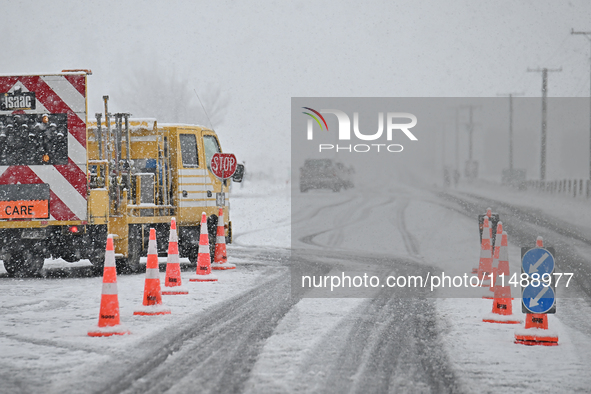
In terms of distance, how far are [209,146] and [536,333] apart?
9.12m

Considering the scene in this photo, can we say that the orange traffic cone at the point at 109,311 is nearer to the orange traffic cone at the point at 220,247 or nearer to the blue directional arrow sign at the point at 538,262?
the blue directional arrow sign at the point at 538,262

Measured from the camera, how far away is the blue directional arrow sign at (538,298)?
676 cm

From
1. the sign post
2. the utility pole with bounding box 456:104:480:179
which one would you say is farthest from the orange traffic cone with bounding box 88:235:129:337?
the utility pole with bounding box 456:104:480:179

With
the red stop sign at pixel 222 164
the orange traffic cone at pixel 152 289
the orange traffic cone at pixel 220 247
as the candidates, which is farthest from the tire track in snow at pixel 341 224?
the orange traffic cone at pixel 152 289

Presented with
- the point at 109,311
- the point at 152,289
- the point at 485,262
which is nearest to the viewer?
the point at 109,311

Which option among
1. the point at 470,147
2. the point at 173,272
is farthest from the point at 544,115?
the point at 173,272

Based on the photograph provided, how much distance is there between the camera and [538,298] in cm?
678

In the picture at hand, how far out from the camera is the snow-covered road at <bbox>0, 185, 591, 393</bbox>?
18.0 feet

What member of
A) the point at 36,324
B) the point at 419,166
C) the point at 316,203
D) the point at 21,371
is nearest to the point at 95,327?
the point at 36,324

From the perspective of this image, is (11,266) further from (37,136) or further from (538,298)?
(538,298)

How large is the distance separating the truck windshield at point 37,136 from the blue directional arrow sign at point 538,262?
24.9 ft

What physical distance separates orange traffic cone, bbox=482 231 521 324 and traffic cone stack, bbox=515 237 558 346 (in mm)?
994

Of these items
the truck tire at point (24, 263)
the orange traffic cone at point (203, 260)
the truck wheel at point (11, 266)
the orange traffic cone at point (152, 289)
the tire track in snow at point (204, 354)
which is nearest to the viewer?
the tire track in snow at point (204, 354)

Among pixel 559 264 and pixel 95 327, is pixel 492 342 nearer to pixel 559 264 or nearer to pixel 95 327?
pixel 95 327
